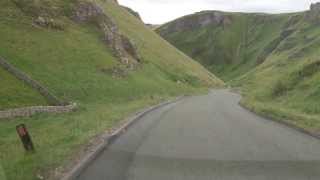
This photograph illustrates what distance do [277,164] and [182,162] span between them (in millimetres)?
2885

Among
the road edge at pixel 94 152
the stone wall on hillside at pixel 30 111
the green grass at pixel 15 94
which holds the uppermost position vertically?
the road edge at pixel 94 152

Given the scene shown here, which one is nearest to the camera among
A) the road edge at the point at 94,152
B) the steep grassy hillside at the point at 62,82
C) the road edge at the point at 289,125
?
the road edge at the point at 94,152

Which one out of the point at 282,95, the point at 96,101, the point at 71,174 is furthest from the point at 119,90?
the point at 71,174

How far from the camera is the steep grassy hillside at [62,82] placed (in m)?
20.4

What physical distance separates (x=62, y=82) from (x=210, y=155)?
33088mm

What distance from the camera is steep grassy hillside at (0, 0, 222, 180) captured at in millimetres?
20414

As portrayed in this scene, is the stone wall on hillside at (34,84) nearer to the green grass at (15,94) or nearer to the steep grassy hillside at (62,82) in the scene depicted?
the green grass at (15,94)

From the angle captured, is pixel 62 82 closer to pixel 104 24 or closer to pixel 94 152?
pixel 104 24

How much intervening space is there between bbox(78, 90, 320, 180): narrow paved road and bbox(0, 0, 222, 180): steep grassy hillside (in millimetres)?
1718

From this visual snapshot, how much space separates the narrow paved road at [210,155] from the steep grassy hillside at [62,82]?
1718 mm

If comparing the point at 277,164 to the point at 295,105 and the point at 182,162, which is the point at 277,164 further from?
the point at 295,105

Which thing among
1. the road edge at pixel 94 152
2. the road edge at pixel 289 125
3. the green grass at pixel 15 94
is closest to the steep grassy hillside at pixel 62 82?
the green grass at pixel 15 94

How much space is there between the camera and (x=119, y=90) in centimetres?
5919

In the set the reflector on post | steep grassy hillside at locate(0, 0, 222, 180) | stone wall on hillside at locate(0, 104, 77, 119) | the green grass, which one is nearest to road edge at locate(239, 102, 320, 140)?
steep grassy hillside at locate(0, 0, 222, 180)
